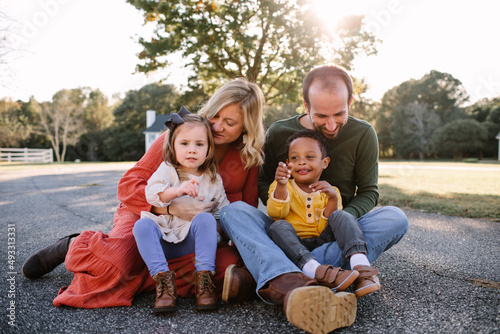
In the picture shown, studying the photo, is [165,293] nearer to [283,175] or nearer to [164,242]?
[164,242]

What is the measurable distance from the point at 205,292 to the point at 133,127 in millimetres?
44179

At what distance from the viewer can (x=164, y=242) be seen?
7.43ft

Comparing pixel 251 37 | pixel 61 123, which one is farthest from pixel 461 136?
pixel 61 123

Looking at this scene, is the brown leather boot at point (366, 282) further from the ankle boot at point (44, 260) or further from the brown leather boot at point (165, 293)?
the ankle boot at point (44, 260)

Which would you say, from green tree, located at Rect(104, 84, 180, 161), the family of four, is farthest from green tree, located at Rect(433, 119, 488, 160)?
the family of four

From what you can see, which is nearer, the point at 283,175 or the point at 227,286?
the point at 227,286

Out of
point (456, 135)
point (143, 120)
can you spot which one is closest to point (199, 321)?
point (456, 135)

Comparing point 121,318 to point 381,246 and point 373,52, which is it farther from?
point 373,52

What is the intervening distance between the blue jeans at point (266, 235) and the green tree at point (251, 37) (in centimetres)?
1089

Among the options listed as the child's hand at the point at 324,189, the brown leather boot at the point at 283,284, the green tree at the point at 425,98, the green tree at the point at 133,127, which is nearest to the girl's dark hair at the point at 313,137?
the child's hand at the point at 324,189

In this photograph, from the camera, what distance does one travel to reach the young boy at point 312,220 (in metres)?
1.92

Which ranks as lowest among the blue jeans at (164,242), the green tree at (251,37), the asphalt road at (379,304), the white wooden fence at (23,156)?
the white wooden fence at (23,156)

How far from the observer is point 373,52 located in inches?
532

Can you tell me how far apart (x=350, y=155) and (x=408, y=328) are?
1.31 metres
